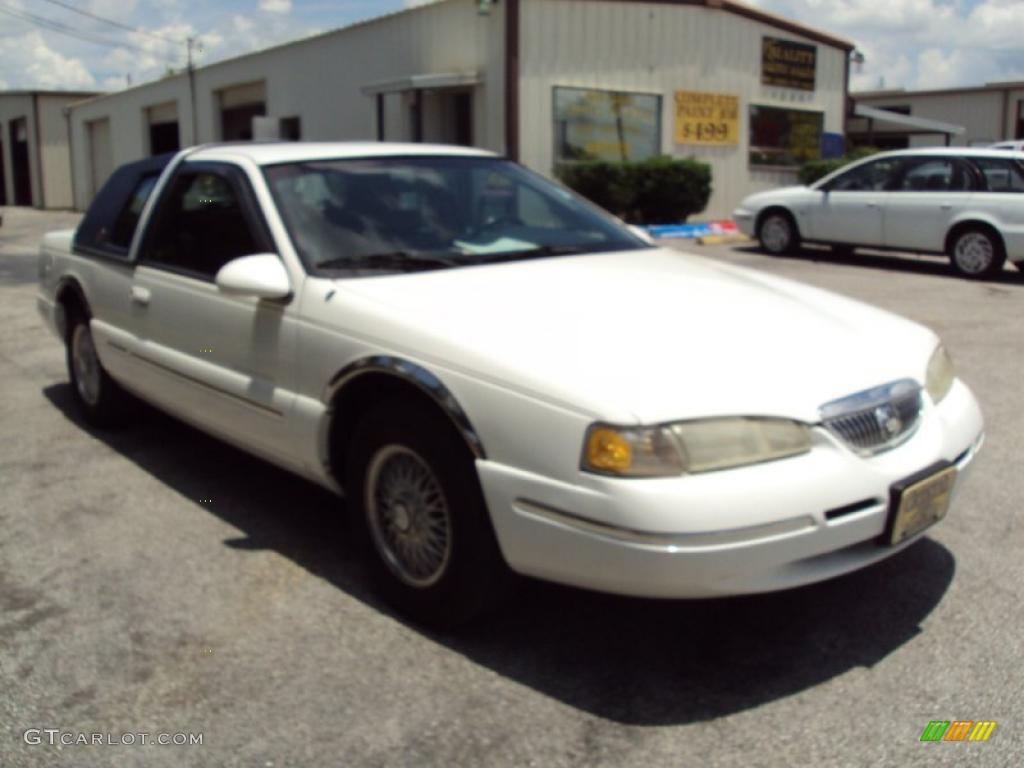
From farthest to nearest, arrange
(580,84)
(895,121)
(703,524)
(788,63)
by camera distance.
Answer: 1. (895,121)
2. (788,63)
3. (580,84)
4. (703,524)

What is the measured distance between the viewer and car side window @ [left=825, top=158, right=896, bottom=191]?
13.5 m

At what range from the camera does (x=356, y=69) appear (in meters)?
22.2

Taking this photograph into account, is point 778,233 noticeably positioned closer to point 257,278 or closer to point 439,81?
point 439,81

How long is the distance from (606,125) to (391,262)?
16.8 m

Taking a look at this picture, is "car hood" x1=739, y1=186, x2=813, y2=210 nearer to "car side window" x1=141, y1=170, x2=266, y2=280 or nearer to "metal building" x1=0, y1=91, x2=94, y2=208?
"car side window" x1=141, y1=170, x2=266, y2=280

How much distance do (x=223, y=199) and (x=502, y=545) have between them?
223cm

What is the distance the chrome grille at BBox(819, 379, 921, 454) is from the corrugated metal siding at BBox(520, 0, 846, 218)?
16.0 meters

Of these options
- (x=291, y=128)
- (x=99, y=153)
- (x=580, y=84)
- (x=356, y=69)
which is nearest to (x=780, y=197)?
(x=580, y=84)

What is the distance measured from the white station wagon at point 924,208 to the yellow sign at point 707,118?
6.96 metres

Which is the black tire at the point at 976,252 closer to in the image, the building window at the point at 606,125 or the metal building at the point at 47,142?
the building window at the point at 606,125

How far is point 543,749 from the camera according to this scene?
2818mm

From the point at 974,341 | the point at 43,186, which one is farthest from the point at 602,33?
the point at 43,186

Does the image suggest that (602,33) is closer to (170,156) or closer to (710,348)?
(170,156)

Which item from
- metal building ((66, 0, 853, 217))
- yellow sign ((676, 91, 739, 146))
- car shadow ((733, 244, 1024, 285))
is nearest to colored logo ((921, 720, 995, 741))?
car shadow ((733, 244, 1024, 285))
